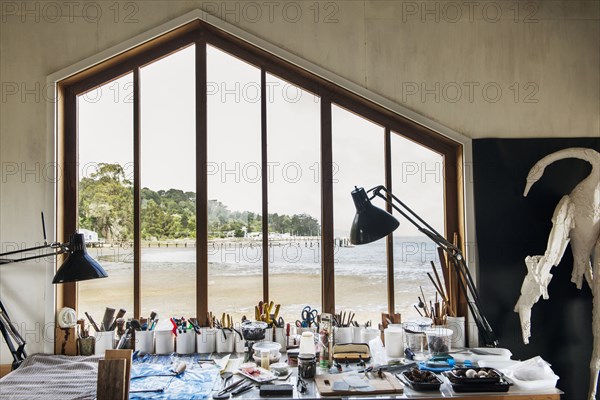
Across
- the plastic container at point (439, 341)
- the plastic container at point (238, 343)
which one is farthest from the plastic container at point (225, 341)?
the plastic container at point (439, 341)

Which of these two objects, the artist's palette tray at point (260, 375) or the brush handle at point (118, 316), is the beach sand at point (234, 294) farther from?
the artist's palette tray at point (260, 375)

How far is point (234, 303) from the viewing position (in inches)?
113

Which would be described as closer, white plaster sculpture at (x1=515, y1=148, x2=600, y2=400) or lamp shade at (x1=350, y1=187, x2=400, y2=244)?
lamp shade at (x1=350, y1=187, x2=400, y2=244)

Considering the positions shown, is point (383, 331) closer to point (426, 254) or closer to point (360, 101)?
point (426, 254)

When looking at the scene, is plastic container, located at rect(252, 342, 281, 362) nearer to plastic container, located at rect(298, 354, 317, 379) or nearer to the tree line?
plastic container, located at rect(298, 354, 317, 379)

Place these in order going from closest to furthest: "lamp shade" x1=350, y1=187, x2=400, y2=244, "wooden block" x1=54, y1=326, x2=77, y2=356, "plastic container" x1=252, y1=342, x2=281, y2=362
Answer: "lamp shade" x1=350, y1=187, x2=400, y2=244 < "plastic container" x1=252, y1=342, x2=281, y2=362 < "wooden block" x1=54, y1=326, x2=77, y2=356

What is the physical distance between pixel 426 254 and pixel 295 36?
4.91 ft

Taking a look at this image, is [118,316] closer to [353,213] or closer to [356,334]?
[356,334]

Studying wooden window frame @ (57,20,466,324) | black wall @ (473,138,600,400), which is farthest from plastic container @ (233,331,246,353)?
black wall @ (473,138,600,400)

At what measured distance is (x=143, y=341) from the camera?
2682 mm

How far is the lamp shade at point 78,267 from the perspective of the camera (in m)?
2.27

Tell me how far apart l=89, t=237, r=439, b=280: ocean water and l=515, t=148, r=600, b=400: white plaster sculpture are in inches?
21.7

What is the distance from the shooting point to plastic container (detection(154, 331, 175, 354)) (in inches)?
106

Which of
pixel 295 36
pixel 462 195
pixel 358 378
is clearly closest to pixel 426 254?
pixel 462 195
